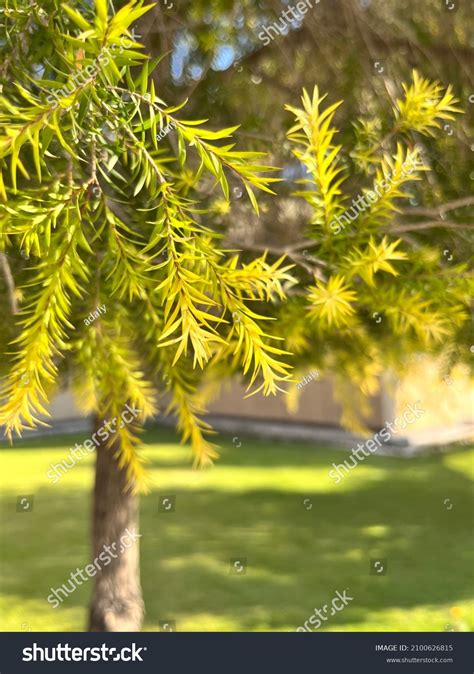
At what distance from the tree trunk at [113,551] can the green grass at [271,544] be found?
1.67 m

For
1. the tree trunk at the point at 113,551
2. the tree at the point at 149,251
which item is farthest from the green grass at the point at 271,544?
the tree at the point at 149,251

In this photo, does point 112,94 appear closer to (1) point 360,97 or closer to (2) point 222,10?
(2) point 222,10

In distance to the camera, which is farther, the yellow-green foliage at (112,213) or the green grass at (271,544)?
the green grass at (271,544)

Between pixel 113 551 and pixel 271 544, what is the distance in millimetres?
4416

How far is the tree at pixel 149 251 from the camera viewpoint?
109 cm

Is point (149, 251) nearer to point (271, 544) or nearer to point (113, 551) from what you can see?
point (113, 551)

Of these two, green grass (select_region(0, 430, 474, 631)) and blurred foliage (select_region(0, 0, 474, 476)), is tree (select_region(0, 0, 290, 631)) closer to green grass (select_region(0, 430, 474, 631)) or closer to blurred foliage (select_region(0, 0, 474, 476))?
blurred foliage (select_region(0, 0, 474, 476))

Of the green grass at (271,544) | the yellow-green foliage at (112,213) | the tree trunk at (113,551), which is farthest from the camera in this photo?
the green grass at (271,544)

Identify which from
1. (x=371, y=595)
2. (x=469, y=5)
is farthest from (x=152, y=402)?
(x=371, y=595)

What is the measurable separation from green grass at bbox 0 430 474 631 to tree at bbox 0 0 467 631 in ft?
11.1

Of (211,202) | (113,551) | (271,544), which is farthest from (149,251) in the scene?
(271,544)

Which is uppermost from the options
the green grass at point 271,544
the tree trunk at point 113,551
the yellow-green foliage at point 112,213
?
the green grass at point 271,544

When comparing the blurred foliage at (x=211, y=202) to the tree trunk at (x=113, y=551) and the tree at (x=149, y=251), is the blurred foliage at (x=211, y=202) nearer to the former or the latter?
the tree at (x=149, y=251)

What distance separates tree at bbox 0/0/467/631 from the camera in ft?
3.59
